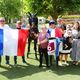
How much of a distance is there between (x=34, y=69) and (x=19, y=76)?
1108 millimetres

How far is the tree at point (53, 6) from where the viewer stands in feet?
101

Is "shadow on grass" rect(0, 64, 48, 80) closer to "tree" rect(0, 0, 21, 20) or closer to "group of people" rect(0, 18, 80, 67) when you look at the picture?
"group of people" rect(0, 18, 80, 67)

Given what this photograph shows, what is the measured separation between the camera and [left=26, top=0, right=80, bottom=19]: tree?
3081cm

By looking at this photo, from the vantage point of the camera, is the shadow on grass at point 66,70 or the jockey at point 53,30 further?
the jockey at point 53,30

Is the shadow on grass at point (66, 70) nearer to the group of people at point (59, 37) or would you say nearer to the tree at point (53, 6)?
the group of people at point (59, 37)

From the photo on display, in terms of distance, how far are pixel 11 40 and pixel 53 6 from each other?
66.6 ft

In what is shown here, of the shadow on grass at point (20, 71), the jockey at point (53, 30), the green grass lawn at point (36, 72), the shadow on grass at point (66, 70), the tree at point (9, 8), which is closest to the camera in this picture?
the green grass lawn at point (36, 72)

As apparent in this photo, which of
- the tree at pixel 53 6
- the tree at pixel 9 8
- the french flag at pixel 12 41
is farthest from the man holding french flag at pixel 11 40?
the tree at pixel 9 8

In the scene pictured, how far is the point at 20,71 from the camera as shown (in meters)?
11.0

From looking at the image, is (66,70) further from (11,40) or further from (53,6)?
(53,6)

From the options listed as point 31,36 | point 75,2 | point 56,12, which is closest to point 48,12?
point 56,12

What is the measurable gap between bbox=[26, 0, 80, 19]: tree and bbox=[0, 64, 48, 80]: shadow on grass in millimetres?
19570

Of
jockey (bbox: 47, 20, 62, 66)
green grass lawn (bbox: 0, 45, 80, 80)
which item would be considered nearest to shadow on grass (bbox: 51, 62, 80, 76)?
green grass lawn (bbox: 0, 45, 80, 80)

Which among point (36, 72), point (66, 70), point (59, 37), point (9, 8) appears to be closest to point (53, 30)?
point (59, 37)
